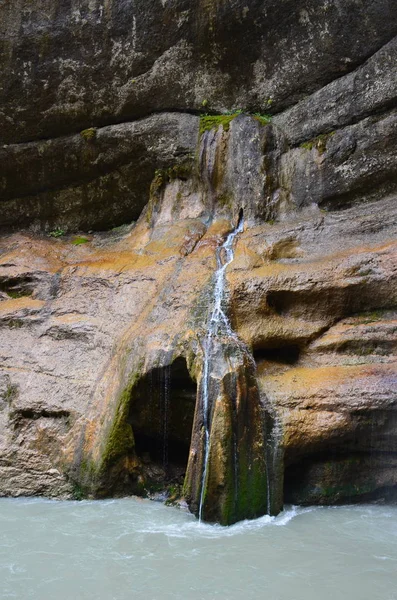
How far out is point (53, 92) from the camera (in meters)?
11.1

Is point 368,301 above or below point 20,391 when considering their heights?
above

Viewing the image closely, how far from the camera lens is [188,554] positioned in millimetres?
4934

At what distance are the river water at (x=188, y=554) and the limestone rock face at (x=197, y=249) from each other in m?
0.42

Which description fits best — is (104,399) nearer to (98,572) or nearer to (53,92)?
(98,572)

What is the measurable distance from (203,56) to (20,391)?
23.1 ft

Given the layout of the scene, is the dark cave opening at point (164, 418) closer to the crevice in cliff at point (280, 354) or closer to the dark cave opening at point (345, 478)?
the crevice in cliff at point (280, 354)

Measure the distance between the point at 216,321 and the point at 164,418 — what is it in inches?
54.7

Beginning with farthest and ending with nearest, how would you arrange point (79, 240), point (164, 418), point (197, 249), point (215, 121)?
point (79, 240) < point (215, 121) < point (197, 249) < point (164, 418)

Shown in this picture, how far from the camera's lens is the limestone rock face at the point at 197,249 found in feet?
21.2

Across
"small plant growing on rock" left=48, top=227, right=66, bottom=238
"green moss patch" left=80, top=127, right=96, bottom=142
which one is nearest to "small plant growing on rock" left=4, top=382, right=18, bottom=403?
"small plant growing on rock" left=48, top=227, right=66, bottom=238

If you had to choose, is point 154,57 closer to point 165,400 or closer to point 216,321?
point 216,321

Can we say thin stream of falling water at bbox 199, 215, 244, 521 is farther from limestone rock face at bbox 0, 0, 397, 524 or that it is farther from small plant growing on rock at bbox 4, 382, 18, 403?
small plant growing on rock at bbox 4, 382, 18, 403

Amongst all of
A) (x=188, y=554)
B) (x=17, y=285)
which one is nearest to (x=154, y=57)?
(x=17, y=285)

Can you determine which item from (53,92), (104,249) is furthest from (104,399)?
(53,92)
